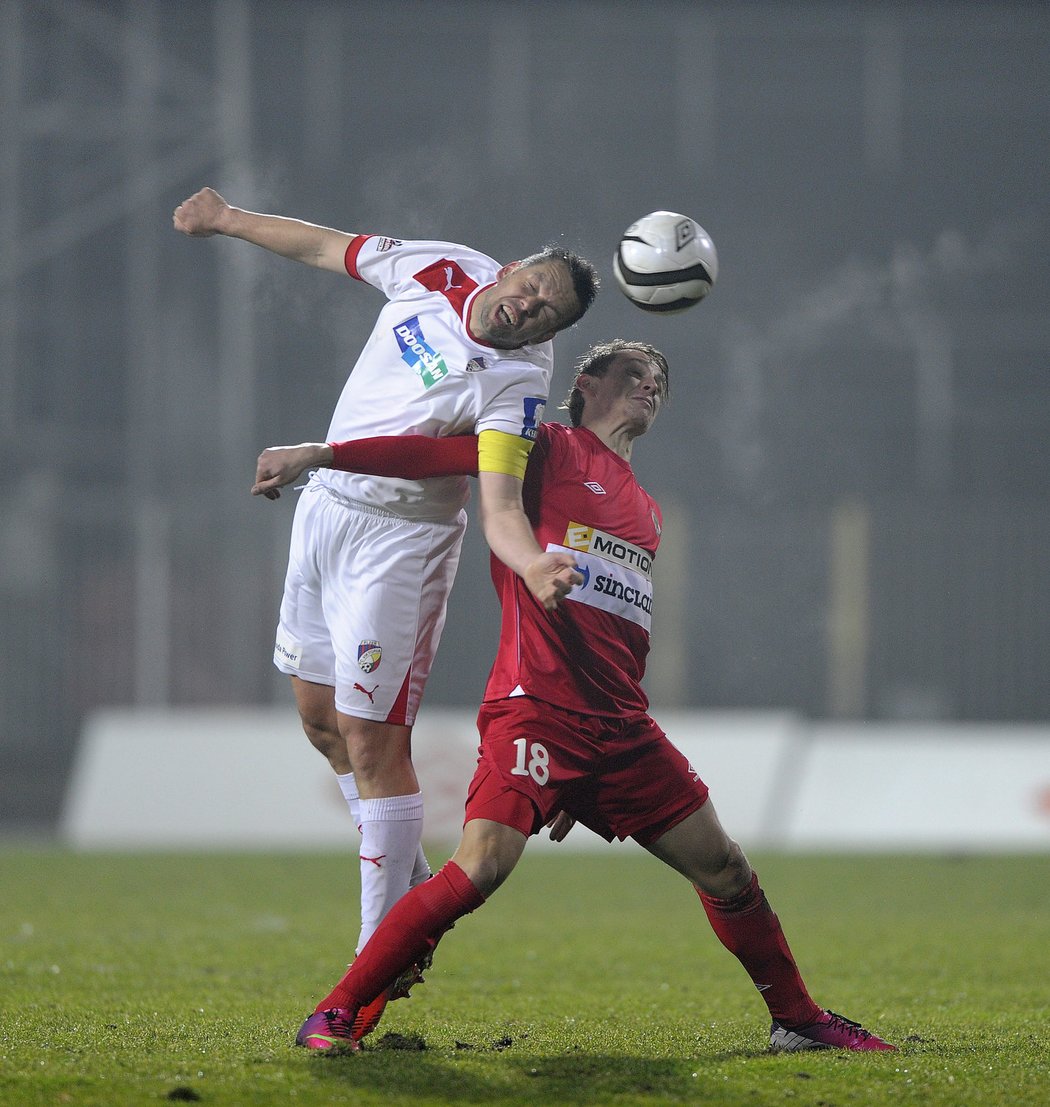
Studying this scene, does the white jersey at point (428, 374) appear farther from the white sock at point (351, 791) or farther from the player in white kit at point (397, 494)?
the white sock at point (351, 791)

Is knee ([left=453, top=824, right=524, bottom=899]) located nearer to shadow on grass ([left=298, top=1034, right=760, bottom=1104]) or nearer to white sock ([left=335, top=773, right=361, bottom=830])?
shadow on grass ([left=298, top=1034, right=760, bottom=1104])

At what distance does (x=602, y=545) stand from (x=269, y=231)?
151 cm

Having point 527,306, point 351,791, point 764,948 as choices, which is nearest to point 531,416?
point 527,306

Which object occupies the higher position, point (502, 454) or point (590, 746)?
point (502, 454)

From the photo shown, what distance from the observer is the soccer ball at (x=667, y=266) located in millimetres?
4828

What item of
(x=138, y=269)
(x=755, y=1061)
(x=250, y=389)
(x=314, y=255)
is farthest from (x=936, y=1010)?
(x=138, y=269)

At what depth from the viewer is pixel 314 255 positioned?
16.6 feet

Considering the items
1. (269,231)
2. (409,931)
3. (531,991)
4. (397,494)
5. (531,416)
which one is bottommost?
(531,991)

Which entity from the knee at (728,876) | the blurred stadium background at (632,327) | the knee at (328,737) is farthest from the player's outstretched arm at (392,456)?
the blurred stadium background at (632,327)

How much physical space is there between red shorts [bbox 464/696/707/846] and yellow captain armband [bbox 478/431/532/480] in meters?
0.63

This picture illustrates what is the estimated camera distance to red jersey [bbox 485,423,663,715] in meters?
4.44

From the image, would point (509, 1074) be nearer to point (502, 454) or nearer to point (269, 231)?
point (502, 454)

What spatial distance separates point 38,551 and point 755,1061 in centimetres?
1557

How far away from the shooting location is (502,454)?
4.43 m
